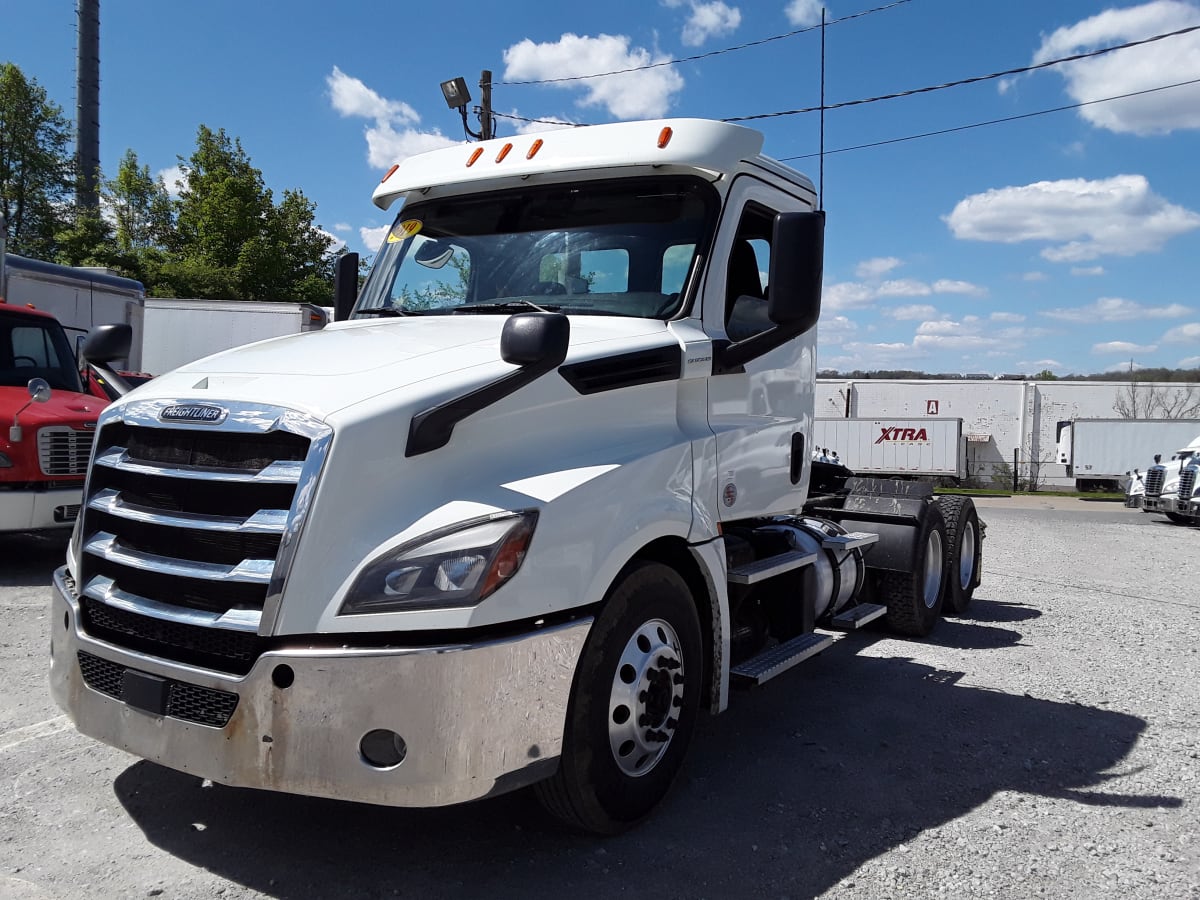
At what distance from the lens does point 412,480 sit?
3.14m

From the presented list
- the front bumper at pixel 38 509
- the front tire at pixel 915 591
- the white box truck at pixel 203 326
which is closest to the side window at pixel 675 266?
the front tire at pixel 915 591

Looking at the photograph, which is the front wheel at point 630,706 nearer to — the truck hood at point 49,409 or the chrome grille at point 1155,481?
the truck hood at point 49,409

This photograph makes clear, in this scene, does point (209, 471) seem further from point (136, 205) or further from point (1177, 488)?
point (136, 205)

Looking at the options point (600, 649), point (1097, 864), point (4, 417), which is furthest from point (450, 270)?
point (4, 417)

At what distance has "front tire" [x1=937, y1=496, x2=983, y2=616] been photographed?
8188mm

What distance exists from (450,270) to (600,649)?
2.17 meters

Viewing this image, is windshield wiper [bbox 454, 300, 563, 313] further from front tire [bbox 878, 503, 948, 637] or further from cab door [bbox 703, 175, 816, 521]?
front tire [bbox 878, 503, 948, 637]

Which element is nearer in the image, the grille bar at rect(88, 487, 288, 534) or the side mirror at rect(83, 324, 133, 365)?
the grille bar at rect(88, 487, 288, 534)

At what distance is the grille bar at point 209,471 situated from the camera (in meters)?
3.03

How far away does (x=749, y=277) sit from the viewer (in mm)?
4656

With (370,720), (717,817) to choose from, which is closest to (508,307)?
(370,720)

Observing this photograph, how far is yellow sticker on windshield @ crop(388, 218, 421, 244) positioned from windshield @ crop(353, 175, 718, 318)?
0.09 metres

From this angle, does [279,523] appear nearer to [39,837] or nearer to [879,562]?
[39,837]

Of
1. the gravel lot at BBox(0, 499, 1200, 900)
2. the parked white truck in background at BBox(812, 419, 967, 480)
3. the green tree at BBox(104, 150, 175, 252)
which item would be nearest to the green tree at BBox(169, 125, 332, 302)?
the green tree at BBox(104, 150, 175, 252)
